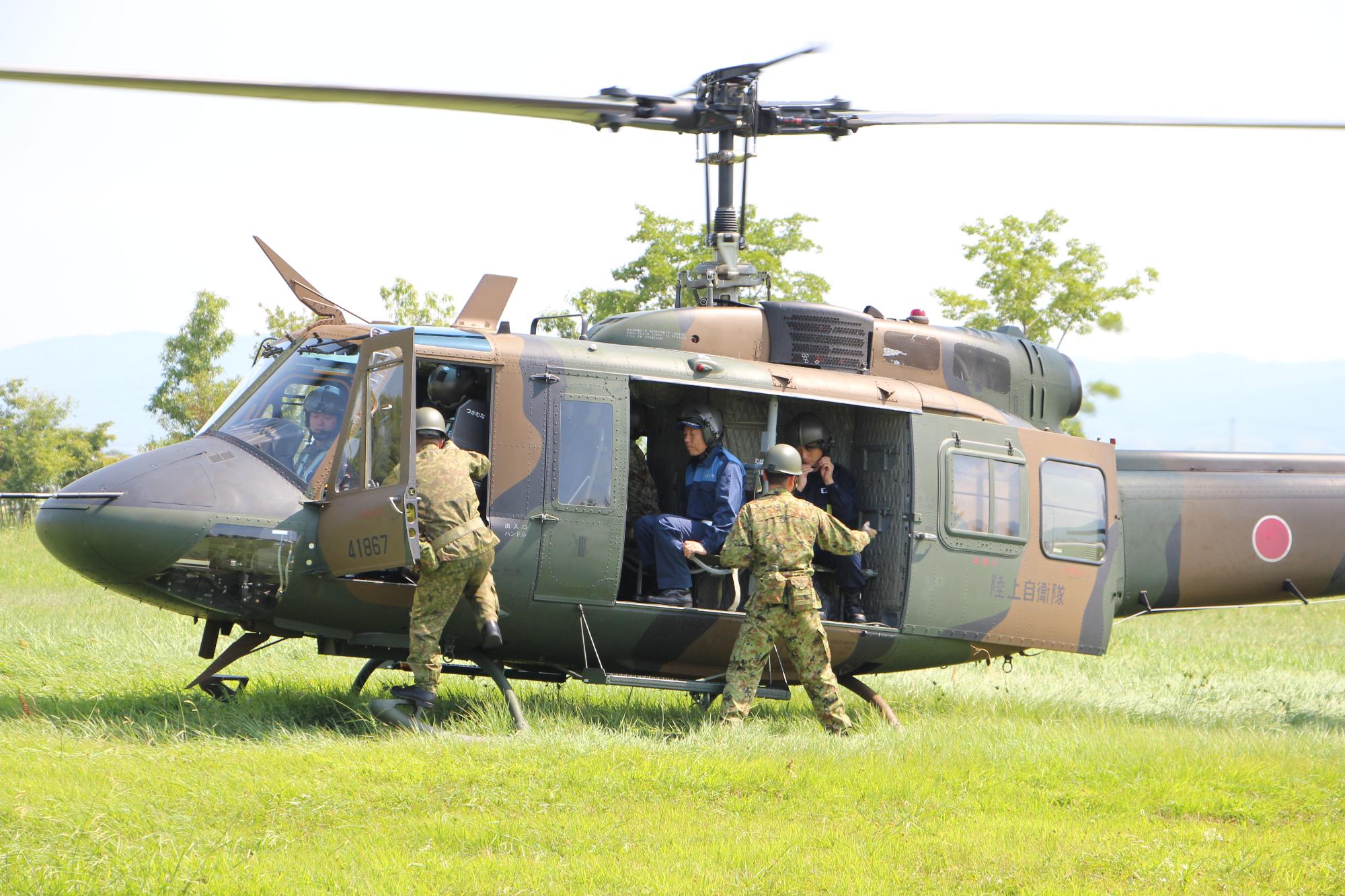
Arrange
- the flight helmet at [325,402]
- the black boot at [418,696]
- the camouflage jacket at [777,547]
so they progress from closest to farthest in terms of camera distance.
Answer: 1. the black boot at [418,696]
2. the flight helmet at [325,402]
3. the camouflage jacket at [777,547]

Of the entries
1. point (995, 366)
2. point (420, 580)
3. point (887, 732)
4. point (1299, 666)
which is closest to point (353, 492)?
point (420, 580)

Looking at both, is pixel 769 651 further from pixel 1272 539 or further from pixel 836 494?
pixel 1272 539

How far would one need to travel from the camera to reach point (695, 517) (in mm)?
8453

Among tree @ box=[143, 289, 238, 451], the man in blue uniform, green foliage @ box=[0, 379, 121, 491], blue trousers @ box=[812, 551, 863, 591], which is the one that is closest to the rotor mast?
the man in blue uniform

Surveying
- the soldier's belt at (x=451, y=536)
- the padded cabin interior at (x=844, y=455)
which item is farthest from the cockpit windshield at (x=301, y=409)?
the padded cabin interior at (x=844, y=455)

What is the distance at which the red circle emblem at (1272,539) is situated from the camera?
1037cm

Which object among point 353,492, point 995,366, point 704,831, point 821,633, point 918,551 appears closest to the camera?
point 704,831

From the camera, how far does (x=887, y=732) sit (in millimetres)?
8312

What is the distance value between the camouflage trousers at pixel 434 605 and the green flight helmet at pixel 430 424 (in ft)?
2.41

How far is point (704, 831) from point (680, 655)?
2567mm

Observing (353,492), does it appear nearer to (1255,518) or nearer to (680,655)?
(680,655)

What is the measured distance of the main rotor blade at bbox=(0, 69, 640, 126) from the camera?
5.88 m

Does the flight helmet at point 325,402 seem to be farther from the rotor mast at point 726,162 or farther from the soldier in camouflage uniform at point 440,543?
the rotor mast at point 726,162

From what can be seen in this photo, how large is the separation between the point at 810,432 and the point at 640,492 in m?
1.24
